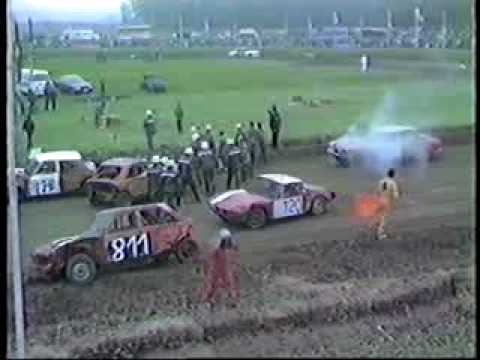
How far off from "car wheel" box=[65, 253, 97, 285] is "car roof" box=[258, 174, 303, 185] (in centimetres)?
67

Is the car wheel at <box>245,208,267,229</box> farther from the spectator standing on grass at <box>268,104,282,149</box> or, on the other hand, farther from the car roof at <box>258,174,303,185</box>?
the spectator standing on grass at <box>268,104,282,149</box>

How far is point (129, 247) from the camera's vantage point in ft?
10.9

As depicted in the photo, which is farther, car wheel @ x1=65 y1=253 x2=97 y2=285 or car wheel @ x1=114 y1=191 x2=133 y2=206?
car wheel @ x1=114 y1=191 x2=133 y2=206

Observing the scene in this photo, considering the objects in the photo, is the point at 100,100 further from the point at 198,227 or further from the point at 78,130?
the point at 198,227

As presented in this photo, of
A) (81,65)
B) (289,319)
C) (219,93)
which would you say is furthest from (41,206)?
(289,319)

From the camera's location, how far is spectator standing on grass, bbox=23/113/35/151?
10.7 ft

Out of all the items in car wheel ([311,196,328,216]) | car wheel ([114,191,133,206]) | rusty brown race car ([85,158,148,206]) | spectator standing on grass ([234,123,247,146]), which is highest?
spectator standing on grass ([234,123,247,146])

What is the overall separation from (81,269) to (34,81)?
26.0 inches

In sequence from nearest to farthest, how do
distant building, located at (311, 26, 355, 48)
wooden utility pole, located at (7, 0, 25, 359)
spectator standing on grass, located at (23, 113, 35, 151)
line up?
wooden utility pole, located at (7, 0, 25, 359)
spectator standing on grass, located at (23, 113, 35, 151)
distant building, located at (311, 26, 355, 48)

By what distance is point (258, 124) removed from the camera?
3451mm

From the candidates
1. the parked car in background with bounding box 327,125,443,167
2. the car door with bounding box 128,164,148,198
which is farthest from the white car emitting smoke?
the car door with bounding box 128,164,148,198

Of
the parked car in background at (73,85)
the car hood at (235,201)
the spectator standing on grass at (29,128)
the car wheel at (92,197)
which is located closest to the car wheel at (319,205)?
the car hood at (235,201)

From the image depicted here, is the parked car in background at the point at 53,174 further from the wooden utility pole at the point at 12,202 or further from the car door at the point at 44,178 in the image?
the wooden utility pole at the point at 12,202

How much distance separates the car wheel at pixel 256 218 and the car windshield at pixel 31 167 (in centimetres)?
75
